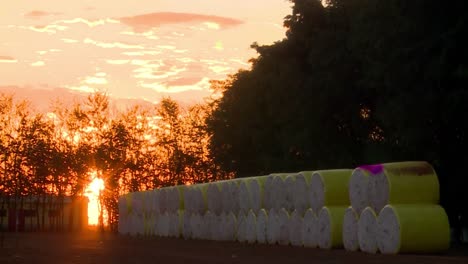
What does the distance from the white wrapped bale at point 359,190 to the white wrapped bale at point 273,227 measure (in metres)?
6.64

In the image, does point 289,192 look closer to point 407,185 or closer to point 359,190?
point 359,190

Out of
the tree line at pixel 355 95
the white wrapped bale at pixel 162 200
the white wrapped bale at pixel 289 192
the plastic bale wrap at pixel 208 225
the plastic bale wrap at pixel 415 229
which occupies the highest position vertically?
the tree line at pixel 355 95

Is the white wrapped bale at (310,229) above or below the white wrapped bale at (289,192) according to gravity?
below

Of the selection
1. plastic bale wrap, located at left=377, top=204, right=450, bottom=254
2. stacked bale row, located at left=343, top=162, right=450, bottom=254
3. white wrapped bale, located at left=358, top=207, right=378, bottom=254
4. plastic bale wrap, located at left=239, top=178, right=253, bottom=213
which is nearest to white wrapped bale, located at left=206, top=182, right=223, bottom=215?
plastic bale wrap, located at left=239, top=178, right=253, bottom=213

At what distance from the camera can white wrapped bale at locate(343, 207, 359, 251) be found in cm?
2602

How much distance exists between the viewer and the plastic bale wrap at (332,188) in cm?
2834

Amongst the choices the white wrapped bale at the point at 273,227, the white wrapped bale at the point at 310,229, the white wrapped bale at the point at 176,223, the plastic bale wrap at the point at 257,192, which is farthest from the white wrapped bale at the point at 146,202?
the white wrapped bale at the point at 310,229

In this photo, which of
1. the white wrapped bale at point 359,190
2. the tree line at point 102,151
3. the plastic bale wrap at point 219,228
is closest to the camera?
the white wrapped bale at point 359,190

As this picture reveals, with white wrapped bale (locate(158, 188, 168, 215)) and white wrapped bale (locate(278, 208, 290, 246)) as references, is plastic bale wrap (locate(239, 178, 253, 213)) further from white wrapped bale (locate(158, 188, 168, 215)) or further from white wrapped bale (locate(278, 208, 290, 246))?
white wrapped bale (locate(158, 188, 168, 215))

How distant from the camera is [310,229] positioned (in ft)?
96.0

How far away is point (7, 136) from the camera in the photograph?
99.5 metres

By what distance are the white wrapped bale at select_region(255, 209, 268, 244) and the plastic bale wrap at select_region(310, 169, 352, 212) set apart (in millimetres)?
5285

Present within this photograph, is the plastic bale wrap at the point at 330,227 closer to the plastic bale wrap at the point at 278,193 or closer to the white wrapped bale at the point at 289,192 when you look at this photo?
the white wrapped bale at the point at 289,192

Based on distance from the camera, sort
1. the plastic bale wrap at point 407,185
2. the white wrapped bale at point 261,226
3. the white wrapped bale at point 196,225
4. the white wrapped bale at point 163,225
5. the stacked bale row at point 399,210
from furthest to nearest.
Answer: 1. the white wrapped bale at point 163,225
2. the white wrapped bale at point 196,225
3. the white wrapped bale at point 261,226
4. the plastic bale wrap at point 407,185
5. the stacked bale row at point 399,210
